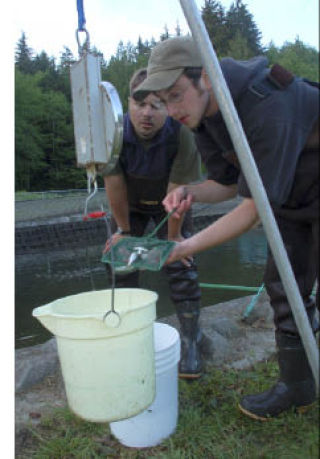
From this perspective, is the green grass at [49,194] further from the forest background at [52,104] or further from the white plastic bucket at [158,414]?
the white plastic bucket at [158,414]

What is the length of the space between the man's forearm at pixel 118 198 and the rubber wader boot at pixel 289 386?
3.41 ft

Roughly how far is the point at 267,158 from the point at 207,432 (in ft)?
4.16

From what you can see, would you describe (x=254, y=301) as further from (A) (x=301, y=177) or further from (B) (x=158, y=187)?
(A) (x=301, y=177)

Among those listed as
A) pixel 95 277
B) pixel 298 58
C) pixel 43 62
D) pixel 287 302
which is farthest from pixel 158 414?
pixel 95 277

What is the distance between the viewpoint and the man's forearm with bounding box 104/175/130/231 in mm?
2182

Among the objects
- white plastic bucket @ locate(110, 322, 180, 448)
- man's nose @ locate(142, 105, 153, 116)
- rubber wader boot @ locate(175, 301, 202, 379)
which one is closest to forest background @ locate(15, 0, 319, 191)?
man's nose @ locate(142, 105, 153, 116)

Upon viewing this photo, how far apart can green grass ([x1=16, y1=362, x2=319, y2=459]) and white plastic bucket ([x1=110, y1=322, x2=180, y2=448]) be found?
4 cm

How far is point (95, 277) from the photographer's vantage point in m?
7.62

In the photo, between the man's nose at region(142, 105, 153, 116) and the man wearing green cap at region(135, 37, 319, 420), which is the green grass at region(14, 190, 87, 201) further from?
the man wearing green cap at region(135, 37, 319, 420)

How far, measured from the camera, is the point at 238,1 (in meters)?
1.44

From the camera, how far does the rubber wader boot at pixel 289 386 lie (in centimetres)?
166

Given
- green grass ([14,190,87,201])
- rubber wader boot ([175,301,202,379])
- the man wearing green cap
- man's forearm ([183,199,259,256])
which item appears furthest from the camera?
rubber wader boot ([175,301,202,379])

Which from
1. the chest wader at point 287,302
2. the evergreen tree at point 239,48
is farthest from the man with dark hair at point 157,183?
the chest wader at point 287,302

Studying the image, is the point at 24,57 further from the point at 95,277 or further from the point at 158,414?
the point at 95,277
